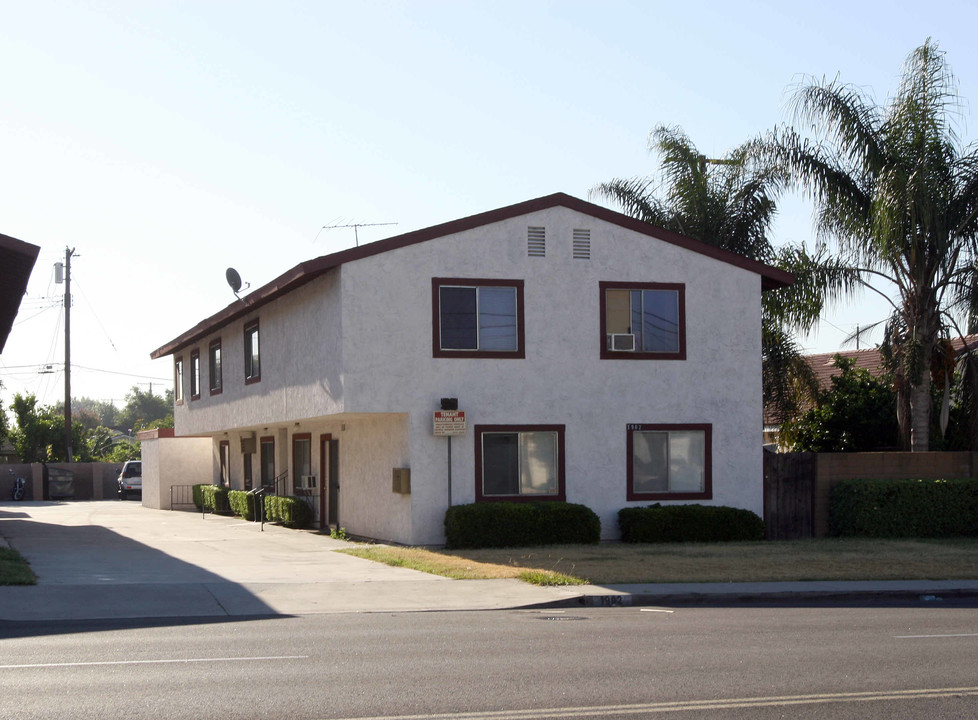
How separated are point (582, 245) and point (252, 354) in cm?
1008

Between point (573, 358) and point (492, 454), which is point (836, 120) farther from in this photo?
point (492, 454)

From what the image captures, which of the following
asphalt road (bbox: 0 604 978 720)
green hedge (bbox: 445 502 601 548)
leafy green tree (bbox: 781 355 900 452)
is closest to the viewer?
asphalt road (bbox: 0 604 978 720)

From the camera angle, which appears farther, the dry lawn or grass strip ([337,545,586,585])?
the dry lawn

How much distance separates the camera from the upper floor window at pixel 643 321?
23875 mm

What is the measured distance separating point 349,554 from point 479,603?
7138 mm

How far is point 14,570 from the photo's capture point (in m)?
17.7

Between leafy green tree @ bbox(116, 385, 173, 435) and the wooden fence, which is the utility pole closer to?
the wooden fence

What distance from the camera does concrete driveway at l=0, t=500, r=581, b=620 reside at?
14.7 metres

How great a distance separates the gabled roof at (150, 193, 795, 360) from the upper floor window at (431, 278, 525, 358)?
103cm

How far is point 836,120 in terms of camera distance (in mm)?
26234

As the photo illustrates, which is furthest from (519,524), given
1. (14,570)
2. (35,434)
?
(35,434)

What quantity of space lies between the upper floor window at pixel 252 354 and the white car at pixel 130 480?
2316cm

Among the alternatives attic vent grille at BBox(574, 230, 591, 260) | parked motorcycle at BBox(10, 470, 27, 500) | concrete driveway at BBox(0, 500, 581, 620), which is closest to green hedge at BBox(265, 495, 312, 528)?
concrete driveway at BBox(0, 500, 581, 620)

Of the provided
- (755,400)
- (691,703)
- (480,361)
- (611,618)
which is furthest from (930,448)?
(691,703)
